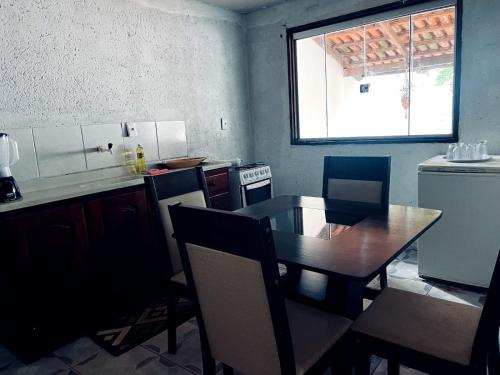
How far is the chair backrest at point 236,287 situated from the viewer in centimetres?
Result: 95

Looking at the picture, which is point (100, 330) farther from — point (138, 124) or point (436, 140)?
point (436, 140)

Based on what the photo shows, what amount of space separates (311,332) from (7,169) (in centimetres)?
183

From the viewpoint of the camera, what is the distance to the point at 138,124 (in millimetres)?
2955

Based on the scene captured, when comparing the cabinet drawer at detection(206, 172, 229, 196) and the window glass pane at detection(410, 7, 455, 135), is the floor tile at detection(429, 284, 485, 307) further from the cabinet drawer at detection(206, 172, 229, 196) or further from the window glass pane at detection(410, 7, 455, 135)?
the cabinet drawer at detection(206, 172, 229, 196)

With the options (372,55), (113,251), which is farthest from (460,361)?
(372,55)

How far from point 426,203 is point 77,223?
2220 mm

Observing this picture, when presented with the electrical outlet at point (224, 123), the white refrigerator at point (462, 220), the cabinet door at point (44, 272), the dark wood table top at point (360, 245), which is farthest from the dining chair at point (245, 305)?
the electrical outlet at point (224, 123)

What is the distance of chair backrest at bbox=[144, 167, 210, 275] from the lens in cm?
183

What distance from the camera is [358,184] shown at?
2176 mm

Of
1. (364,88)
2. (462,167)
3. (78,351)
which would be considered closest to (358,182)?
(462,167)

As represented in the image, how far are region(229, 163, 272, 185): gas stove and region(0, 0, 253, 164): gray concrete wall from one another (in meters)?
0.43

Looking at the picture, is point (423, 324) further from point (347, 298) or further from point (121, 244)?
point (121, 244)

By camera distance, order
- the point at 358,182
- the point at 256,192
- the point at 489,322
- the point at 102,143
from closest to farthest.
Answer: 1. the point at 489,322
2. the point at 358,182
3. the point at 102,143
4. the point at 256,192

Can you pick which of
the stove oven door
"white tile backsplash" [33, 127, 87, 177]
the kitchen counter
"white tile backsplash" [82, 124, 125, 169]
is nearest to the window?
the stove oven door
